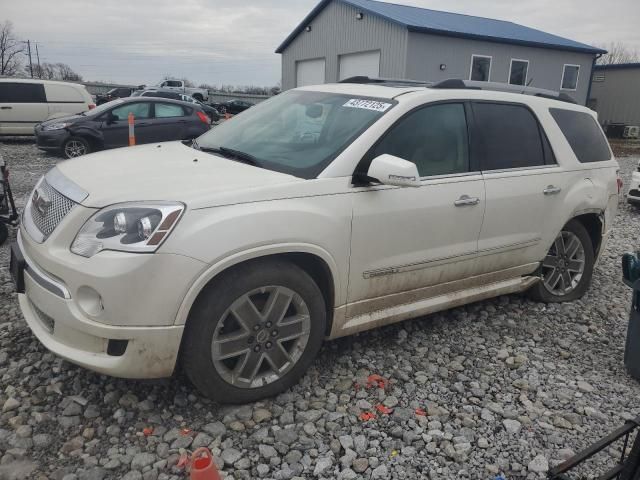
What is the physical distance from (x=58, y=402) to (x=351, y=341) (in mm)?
1865

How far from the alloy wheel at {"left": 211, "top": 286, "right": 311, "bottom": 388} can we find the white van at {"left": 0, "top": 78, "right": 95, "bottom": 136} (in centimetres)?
1369

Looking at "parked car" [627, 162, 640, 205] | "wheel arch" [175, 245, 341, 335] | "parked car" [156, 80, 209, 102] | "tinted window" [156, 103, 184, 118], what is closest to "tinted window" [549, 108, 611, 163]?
"wheel arch" [175, 245, 341, 335]

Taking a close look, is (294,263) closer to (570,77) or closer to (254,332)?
(254,332)

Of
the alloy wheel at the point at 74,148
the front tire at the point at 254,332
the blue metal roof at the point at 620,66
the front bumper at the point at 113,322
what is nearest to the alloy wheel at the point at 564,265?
the front tire at the point at 254,332

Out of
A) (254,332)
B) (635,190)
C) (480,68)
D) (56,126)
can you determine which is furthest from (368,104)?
(480,68)

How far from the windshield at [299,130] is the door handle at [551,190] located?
60.6 inches

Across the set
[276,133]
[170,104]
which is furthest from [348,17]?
[276,133]

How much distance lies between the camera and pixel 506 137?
3877 mm

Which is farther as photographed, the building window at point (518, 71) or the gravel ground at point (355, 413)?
the building window at point (518, 71)

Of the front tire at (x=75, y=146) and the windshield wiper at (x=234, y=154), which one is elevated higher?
the windshield wiper at (x=234, y=154)

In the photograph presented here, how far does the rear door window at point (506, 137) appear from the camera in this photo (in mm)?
3725

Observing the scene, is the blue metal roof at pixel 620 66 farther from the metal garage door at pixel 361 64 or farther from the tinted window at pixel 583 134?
the tinted window at pixel 583 134

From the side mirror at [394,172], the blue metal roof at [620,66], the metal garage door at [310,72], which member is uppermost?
the blue metal roof at [620,66]

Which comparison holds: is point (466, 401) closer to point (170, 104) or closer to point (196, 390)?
point (196, 390)
